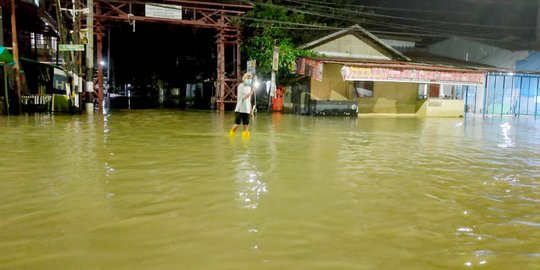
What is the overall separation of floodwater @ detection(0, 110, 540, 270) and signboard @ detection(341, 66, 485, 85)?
13926 mm

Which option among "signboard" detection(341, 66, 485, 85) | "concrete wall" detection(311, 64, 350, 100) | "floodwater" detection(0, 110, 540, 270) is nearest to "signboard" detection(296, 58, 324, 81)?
"signboard" detection(341, 66, 485, 85)

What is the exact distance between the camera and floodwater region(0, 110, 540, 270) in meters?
3.59

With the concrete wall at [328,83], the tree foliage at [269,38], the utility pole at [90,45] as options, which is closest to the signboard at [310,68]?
the tree foliage at [269,38]

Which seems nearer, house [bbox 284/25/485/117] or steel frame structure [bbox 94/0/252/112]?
steel frame structure [bbox 94/0/252/112]

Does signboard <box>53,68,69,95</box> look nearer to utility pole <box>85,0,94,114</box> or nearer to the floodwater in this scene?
utility pole <box>85,0,94,114</box>

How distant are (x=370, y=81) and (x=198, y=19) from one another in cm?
1097

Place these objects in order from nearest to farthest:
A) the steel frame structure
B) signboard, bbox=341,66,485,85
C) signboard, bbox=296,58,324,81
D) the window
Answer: signboard, bbox=296,58,324,81 < the steel frame structure < signboard, bbox=341,66,485,85 < the window

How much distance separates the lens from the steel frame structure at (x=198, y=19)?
74.6 feet

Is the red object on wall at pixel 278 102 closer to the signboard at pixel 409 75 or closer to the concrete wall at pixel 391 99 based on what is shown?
the concrete wall at pixel 391 99

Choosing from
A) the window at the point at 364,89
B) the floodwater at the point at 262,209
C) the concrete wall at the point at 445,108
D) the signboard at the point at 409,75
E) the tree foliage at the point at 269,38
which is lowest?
the floodwater at the point at 262,209

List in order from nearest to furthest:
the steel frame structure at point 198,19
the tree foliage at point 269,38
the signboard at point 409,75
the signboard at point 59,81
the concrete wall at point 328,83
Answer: the steel frame structure at point 198,19 < the signboard at point 409,75 < the tree foliage at point 269,38 < the concrete wall at point 328,83 < the signboard at point 59,81

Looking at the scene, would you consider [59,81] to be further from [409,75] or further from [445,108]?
[445,108]

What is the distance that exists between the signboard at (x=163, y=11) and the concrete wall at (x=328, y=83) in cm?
868

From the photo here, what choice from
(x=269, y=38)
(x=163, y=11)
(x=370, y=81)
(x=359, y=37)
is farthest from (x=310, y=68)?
(x=163, y=11)
